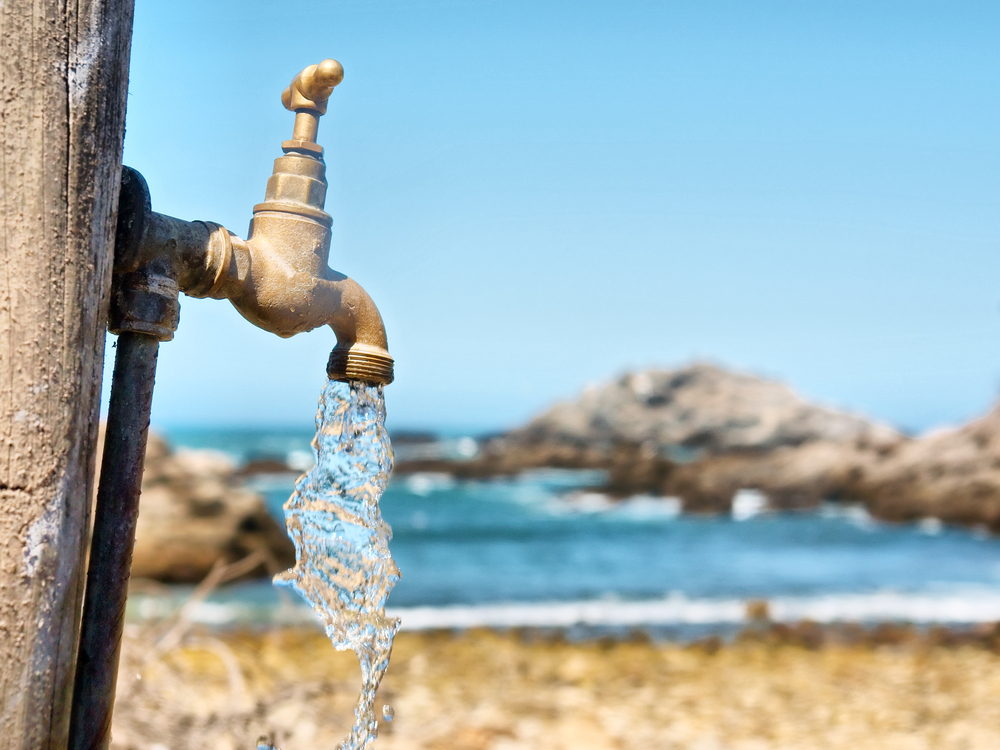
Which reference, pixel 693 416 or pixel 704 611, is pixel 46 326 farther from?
pixel 693 416

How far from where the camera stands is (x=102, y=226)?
1291mm

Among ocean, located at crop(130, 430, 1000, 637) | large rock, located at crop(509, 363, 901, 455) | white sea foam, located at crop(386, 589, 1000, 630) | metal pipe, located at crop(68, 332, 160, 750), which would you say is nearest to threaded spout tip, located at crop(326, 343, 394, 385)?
metal pipe, located at crop(68, 332, 160, 750)

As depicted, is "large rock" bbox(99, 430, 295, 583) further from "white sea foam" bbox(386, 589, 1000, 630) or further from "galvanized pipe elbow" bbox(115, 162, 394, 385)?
"galvanized pipe elbow" bbox(115, 162, 394, 385)

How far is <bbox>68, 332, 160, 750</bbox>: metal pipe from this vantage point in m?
A: 1.36

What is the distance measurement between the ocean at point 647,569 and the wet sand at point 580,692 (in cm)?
67

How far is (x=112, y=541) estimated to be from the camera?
1403 millimetres

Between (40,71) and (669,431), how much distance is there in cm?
4598

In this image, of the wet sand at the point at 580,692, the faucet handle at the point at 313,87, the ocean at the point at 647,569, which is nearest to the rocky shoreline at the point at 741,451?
the ocean at the point at 647,569

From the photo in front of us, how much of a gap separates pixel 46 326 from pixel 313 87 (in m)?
0.72

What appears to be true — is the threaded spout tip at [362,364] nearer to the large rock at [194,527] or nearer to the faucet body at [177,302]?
the faucet body at [177,302]

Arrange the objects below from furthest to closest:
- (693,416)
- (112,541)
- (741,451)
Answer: (693,416) → (741,451) → (112,541)

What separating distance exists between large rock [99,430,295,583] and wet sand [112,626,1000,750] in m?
2.00

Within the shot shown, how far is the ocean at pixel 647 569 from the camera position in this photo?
10312 millimetres

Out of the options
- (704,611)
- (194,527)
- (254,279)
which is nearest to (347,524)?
(254,279)
